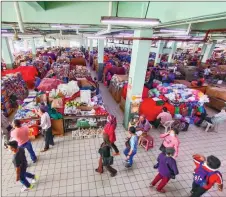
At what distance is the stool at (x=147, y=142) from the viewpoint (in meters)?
5.75

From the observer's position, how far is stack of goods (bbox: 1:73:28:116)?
24.7ft

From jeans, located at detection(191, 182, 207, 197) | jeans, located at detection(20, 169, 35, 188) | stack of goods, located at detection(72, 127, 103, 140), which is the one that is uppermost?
jeans, located at detection(191, 182, 207, 197)

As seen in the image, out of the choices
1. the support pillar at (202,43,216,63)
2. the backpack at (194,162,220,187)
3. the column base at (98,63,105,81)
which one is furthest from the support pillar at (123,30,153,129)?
the support pillar at (202,43,216,63)

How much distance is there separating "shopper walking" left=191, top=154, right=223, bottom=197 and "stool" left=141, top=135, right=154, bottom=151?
2094 millimetres

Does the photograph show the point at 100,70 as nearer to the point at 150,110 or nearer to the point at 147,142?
the point at 150,110

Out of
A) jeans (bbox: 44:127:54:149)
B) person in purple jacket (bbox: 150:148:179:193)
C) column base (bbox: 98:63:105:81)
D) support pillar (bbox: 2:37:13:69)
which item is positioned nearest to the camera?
person in purple jacket (bbox: 150:148:179:193)

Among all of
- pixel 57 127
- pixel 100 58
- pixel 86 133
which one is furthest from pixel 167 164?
pixel 100 58

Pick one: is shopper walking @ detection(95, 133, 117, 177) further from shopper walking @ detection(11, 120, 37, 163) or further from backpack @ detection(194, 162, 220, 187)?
shopper walking @ detection(11, 120, 37, 163)

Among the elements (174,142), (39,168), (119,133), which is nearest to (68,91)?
(119,133)

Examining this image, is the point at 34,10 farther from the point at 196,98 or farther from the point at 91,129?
the point at 196,98

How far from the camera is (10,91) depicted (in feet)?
27.3

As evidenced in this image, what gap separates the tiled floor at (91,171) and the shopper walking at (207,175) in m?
0.88

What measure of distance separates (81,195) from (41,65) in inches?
480

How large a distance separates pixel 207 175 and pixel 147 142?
2.42 metres
